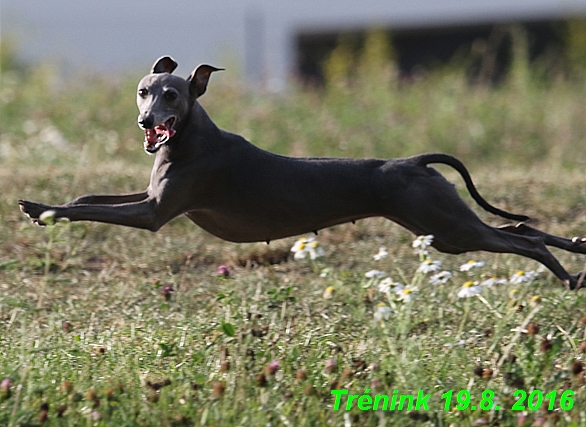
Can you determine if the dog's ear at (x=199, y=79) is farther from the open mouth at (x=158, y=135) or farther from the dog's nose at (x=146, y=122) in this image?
the dog's nose at (x=146, y=122)

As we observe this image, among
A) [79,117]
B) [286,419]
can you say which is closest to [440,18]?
[79,117]

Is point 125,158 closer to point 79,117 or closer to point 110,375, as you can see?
point 79,117

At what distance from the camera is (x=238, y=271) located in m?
5.31

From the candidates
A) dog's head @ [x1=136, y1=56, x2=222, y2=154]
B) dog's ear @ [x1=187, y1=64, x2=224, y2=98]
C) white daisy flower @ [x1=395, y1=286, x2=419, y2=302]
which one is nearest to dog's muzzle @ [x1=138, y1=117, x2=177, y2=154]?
dog's head @ [x1=136, y1=56, x2=222, y2=154]

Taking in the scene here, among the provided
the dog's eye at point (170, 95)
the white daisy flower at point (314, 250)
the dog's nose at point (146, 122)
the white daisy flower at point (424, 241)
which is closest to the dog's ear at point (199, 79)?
the dog's eye at point (170, 95)

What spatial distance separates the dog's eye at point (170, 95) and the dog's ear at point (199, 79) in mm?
153

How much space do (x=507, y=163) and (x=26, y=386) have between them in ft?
20.6

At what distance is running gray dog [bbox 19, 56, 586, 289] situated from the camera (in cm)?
404

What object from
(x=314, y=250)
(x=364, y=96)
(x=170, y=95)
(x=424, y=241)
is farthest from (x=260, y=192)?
(x=364, y=96)

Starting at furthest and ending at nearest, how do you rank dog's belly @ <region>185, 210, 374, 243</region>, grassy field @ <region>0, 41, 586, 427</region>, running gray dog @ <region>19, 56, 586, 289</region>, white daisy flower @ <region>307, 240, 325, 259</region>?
white daisy flower @ <region>307, 240, 325, 259</region>
dog's belly @ <region>185, 210, 374, 243</region>
running gray dog @ <region>19, 56, 586, 289</region>
grassy field @ <region>0, 41, 586, 427</region>

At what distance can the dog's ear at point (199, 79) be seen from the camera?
4.04m

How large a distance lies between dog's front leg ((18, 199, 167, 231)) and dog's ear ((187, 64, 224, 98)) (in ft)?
1.65

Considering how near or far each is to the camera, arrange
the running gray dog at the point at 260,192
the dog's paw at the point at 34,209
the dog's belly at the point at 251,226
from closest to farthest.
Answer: the dog's paw at the point at 34,209 → the running gray dog at the point at 260,192 → the dog's belly at the point at 251,226

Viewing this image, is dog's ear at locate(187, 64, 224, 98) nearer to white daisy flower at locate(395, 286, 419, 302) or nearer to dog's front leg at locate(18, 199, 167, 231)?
dog's front leg at locate(18, 199, 167, 231)
